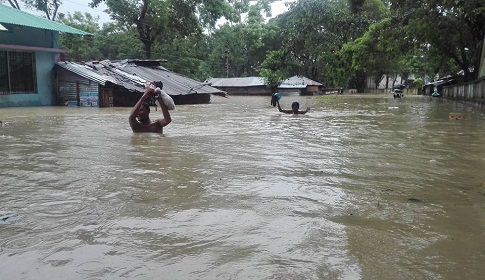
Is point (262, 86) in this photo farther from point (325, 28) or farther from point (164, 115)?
point (164, 115)

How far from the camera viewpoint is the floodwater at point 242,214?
271cm

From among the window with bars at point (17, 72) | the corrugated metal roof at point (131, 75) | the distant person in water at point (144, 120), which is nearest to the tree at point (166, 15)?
the corrugated metal roof at point (131, 75)

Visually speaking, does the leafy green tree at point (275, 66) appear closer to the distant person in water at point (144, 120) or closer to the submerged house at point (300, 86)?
the submerged house at point (300, 86)

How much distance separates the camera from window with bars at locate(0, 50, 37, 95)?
69.5ft

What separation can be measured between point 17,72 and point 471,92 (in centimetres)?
2327

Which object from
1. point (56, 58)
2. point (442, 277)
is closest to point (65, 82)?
point (56, 58)

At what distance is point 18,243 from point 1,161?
403cm

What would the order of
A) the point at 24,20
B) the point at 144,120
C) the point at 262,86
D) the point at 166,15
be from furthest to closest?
the point at 262,86, the point at 166,15, the point at 24,20, the point at 144,120

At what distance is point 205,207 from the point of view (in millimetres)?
3967

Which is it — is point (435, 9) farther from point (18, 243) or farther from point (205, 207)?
point (18, 243)

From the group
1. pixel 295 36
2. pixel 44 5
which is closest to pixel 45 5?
pixel 44 5

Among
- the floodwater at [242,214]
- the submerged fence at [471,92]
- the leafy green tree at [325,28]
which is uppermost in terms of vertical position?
the leafy green tree at [325,28]

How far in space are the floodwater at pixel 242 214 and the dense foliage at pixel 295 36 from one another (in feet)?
40.7

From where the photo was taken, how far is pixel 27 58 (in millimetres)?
22516
